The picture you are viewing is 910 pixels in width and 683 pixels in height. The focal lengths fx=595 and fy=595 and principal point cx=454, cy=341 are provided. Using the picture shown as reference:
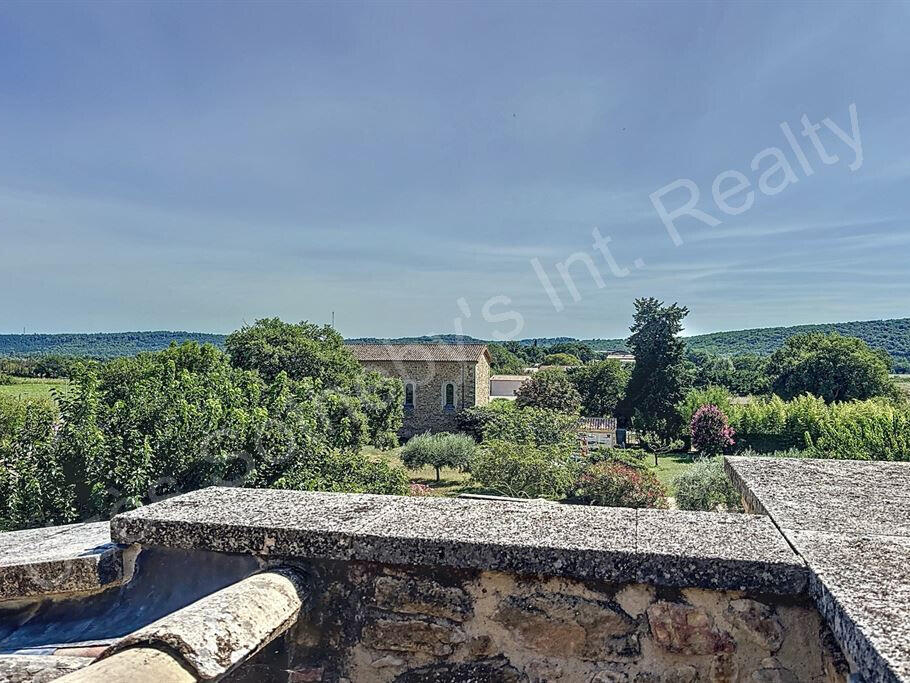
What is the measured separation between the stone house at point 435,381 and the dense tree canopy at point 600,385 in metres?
7.63

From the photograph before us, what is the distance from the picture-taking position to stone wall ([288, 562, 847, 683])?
146 centimetres

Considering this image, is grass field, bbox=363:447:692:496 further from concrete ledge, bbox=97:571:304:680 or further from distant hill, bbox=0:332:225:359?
distant hill, bbox=0:332:225:359

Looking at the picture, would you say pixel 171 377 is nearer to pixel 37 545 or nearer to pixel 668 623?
pixel 37 545

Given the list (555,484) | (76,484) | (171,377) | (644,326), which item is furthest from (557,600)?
(644,326)

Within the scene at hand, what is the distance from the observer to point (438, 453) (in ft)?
64.2

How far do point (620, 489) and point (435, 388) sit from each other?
17.9 meters

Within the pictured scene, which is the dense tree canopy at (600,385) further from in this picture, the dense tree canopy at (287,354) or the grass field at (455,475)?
the dense tree canopy at (287,354)

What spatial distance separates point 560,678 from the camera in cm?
157

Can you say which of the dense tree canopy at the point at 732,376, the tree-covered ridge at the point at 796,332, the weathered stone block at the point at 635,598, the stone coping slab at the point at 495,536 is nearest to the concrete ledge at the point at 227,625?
the stone coping slab at the point at 495,536

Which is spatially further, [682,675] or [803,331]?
[803,331]

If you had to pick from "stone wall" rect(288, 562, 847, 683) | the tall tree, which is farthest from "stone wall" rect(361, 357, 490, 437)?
"stone wall" rect(288, 562, 847, 683)

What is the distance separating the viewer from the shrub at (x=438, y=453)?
770 inches

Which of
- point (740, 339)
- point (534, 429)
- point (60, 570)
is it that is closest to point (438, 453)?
point (534, 429)

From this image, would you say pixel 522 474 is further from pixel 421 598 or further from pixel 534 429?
pixel 421 598
